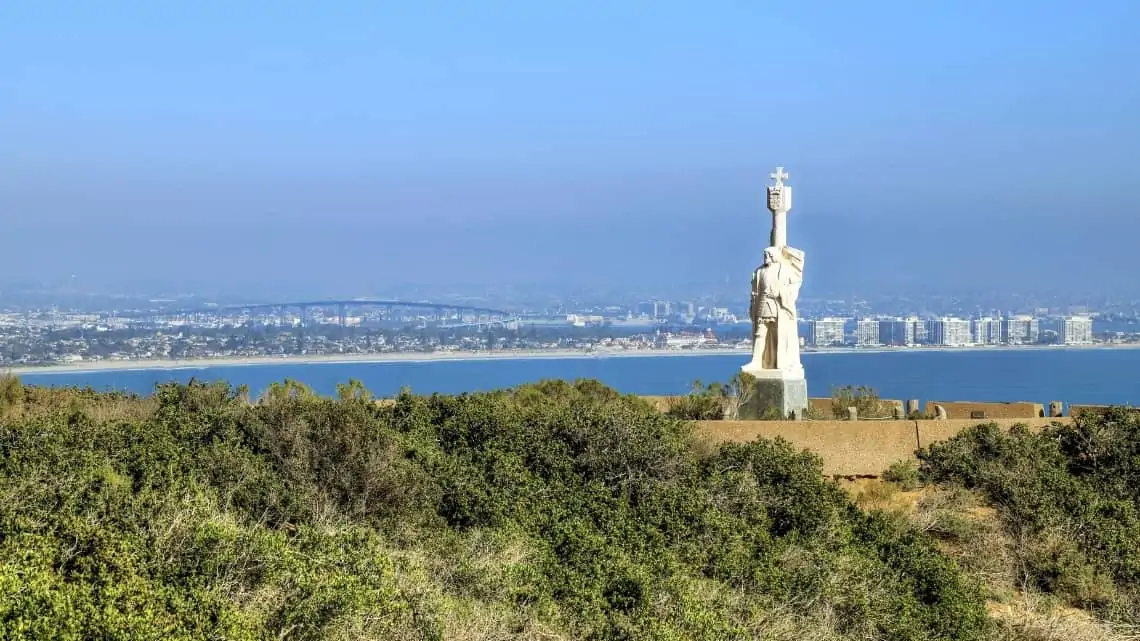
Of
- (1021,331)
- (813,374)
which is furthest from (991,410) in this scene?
(1021,331)

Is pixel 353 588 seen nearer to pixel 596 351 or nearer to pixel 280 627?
pixel 280 627

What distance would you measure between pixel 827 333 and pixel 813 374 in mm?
10033

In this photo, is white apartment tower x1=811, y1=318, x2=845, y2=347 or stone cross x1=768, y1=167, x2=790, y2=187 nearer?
stone cross x1=768, y1=167, x2=790, y2=187

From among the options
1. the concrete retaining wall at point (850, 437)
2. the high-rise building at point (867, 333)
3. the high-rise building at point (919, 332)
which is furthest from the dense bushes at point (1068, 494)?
the high-rise building at point (919, 332)

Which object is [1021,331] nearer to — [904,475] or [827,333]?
[827,333]

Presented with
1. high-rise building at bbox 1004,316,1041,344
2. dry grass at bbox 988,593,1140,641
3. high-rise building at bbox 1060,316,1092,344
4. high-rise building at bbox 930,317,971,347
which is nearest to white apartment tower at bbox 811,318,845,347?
high-rise building at bbox 930,317,971,347

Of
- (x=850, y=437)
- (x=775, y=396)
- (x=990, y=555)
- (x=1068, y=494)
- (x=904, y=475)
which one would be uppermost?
(x=775, y=396)

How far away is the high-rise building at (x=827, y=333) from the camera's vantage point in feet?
258

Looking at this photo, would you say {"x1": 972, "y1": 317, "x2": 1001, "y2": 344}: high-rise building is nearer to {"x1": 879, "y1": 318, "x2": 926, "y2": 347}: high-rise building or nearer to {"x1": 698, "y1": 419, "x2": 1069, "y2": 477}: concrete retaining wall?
{"x1": 879, "y1": 318, "x2": 926, "y2": 347}: high-rise building

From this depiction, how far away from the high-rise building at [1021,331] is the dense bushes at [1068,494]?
7318 centimetres

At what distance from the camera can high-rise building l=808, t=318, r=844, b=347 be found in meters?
78.6

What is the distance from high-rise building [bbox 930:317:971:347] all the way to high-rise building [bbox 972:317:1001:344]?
2.43 ft

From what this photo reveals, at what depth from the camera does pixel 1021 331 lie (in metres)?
94.4

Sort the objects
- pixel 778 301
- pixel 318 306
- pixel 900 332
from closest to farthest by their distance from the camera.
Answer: pixel 778 301 → pixel 900 332 → pixel 318 306
